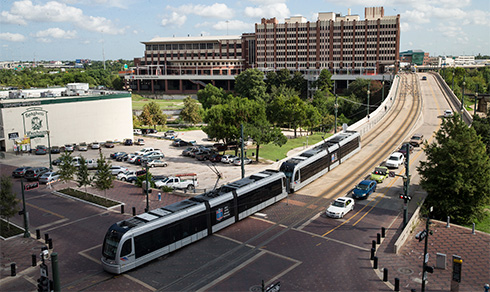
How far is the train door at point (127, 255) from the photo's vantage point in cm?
2253

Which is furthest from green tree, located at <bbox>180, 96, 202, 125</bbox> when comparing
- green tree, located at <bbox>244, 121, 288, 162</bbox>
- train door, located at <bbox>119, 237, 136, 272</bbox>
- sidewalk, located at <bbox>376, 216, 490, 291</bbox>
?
train door, located at <bbox>119, 237, 136, 272</bbox>

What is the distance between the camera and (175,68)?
171625mm

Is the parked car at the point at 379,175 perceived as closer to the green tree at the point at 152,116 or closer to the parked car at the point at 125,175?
the parked car at the point at 125,175

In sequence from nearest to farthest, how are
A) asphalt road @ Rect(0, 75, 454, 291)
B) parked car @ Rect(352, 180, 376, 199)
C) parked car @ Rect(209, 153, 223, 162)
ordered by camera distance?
asphalt road @ Rect(0, 75, 454, 291) → parked car @ Rect(352, 180, 376, 199) → parked car @ Rect(209, 153, 223, 162)

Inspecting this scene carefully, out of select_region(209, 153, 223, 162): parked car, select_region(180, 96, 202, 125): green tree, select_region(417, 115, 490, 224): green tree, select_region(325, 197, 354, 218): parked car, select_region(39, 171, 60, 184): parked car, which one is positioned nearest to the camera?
select_region(325, 197, 354, 218): parked car

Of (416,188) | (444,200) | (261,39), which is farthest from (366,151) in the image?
(261,39)

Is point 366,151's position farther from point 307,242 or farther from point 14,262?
point 14,262

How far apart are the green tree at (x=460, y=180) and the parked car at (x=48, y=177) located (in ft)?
123

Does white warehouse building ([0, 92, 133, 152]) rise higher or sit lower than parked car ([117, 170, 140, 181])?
higher

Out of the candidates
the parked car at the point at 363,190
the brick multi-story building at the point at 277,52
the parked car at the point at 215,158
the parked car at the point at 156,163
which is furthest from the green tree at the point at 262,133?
the brick multi-story building at the point at 277,52

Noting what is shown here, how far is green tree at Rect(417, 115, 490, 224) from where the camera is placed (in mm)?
31797

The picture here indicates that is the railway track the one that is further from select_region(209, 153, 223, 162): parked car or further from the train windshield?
select_region(209, 153, 223, 162): parked car

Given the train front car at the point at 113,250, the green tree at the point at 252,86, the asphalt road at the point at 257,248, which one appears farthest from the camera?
the green tree at the point at 252,86

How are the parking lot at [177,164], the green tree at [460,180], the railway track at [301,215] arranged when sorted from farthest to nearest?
the parking lot at [177,164] → the green tree at [460,180] → the railway track at [301,215]
